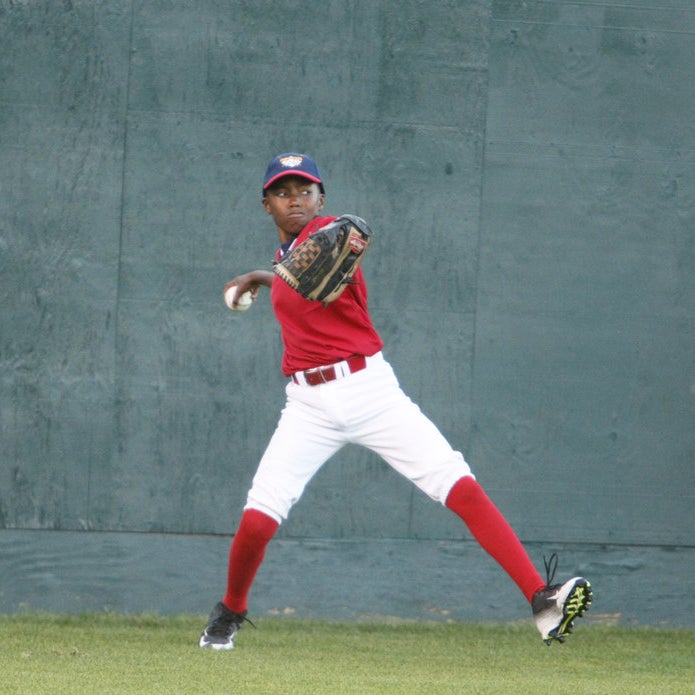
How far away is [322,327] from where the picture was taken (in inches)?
195

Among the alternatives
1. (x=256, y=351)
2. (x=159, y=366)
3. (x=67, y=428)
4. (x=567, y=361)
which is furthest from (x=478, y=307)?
(x=67, y=428)

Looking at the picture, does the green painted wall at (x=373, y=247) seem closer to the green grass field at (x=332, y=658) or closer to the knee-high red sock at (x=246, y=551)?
the green grass field at (x=332, y=658)

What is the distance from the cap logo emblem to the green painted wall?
1316 millimetres

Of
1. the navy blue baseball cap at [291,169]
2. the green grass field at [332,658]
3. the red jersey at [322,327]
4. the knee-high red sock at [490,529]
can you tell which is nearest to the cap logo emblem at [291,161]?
the navy blue baseball cap at [291,169]

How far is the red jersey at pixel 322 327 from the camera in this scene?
16.2ft

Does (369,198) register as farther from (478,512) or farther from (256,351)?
(478,512)

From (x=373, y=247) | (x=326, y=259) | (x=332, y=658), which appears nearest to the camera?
(x=326, y=259)

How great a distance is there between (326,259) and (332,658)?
68.0 inches

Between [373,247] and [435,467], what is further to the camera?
[373,247]

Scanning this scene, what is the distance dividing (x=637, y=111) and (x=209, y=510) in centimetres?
300

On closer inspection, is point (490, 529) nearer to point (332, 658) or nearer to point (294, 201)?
point (332, 658)

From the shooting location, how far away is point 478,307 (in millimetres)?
6531

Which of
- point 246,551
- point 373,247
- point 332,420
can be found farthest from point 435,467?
point 373,247

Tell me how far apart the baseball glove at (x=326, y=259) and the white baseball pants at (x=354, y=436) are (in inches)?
15.9
